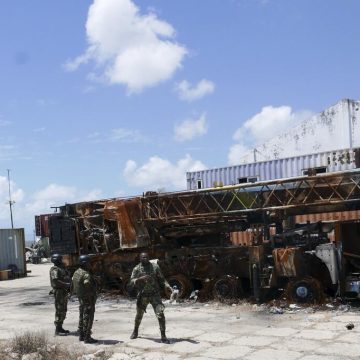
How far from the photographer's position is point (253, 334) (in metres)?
10.6

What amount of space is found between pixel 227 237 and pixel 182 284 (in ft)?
9.36

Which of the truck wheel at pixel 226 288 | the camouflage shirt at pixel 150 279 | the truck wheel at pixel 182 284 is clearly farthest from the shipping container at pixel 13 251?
the camouflage shirt at pixel 150 279

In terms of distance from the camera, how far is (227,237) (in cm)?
1833

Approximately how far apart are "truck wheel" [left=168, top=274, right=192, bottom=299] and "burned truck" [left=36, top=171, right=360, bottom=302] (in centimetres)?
3

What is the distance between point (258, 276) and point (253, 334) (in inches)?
168

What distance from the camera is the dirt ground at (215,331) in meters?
9.08

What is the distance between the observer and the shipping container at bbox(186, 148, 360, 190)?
80.7 ft

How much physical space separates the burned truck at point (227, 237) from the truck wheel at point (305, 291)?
25 millimetres

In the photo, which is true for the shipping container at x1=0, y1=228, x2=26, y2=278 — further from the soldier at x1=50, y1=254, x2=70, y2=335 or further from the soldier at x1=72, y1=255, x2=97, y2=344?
the soldier at x1=72, y1=255, x2=97, y2=344

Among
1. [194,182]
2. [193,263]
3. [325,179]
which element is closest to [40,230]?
[194,182]

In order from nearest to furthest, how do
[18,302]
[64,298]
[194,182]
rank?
[64,298] < [18,302] < [194,182]

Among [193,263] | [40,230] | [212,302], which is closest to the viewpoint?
[212,302]

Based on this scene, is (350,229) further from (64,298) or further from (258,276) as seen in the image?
(64,298)

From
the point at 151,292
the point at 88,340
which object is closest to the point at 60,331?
the point at 88,340
